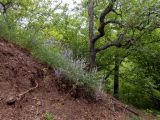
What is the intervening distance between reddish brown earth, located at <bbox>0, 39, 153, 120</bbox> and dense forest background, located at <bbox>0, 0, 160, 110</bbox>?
3.13ft

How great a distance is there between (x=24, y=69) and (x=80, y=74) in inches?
39.8

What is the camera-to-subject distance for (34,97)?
16.5ft

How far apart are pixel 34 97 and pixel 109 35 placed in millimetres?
7526

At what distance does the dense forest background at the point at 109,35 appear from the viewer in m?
8.62

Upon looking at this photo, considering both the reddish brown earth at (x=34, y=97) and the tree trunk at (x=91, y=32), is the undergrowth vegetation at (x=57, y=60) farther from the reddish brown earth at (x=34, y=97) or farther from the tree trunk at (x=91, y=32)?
the tree trunk at (x=91, y=32)

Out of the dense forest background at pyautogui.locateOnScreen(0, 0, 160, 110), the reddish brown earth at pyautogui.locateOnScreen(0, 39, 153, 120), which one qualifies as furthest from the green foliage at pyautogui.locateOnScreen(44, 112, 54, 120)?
the dense forest background at pyautogui.locateOnScreen(0, 0, 160, 110)

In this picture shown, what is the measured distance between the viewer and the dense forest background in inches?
340

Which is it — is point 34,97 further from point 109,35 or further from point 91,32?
point 109,35

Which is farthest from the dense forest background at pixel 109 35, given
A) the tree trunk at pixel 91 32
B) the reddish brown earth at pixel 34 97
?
the reddish brown earth at pixel 34 97

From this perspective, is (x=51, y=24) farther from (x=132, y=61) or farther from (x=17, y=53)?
(x=17, y=53)

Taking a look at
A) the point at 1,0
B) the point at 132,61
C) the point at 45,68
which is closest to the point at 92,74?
the point at 45,68

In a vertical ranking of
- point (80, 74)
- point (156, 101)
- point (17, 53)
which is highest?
point (17, 53)

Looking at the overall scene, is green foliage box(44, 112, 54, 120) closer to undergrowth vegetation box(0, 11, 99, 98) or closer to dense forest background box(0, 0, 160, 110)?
undergrowth vegetation box(0, 11, 99, 98)

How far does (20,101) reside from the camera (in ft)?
15.6
